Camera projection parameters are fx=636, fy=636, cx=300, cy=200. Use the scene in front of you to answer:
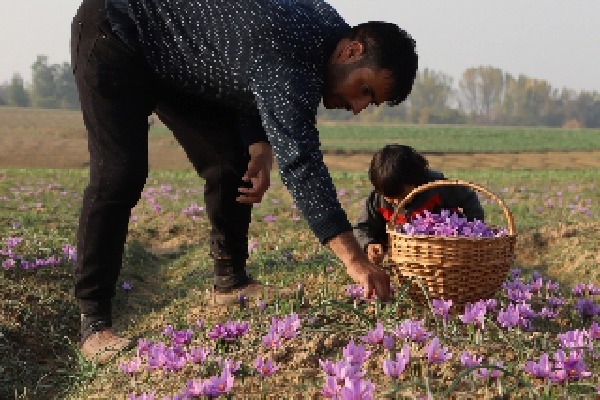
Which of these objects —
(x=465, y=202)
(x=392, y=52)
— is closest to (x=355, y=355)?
(x=392, y=52)

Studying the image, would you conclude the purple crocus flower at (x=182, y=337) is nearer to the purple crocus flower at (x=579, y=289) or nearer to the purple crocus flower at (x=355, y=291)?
the purple crocus flower at (x=355, y=291)

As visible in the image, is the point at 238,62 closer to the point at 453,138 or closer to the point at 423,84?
the point at 453,138

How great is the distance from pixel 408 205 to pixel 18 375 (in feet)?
8.56

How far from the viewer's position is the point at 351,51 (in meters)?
2.74

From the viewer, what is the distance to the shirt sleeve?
2577 mm

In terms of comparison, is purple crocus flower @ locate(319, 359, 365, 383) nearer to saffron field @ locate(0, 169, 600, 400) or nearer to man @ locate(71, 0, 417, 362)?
saffron field @ locate(0, 169, 600, 400)

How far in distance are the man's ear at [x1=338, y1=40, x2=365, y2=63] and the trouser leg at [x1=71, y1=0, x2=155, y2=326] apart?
42.1 inches

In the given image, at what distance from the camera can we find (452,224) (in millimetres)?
3197

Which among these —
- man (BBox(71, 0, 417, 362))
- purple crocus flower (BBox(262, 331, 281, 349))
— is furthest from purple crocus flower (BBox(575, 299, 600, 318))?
purple crocus flower (BBox(262, 331, 281, 349))

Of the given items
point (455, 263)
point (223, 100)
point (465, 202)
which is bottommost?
point (455, 263)

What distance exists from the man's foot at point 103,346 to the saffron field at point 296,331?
0.24 ft

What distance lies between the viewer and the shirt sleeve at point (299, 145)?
101 inches

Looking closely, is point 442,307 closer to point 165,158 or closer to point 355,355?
point 355,355

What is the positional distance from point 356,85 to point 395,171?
138cm
